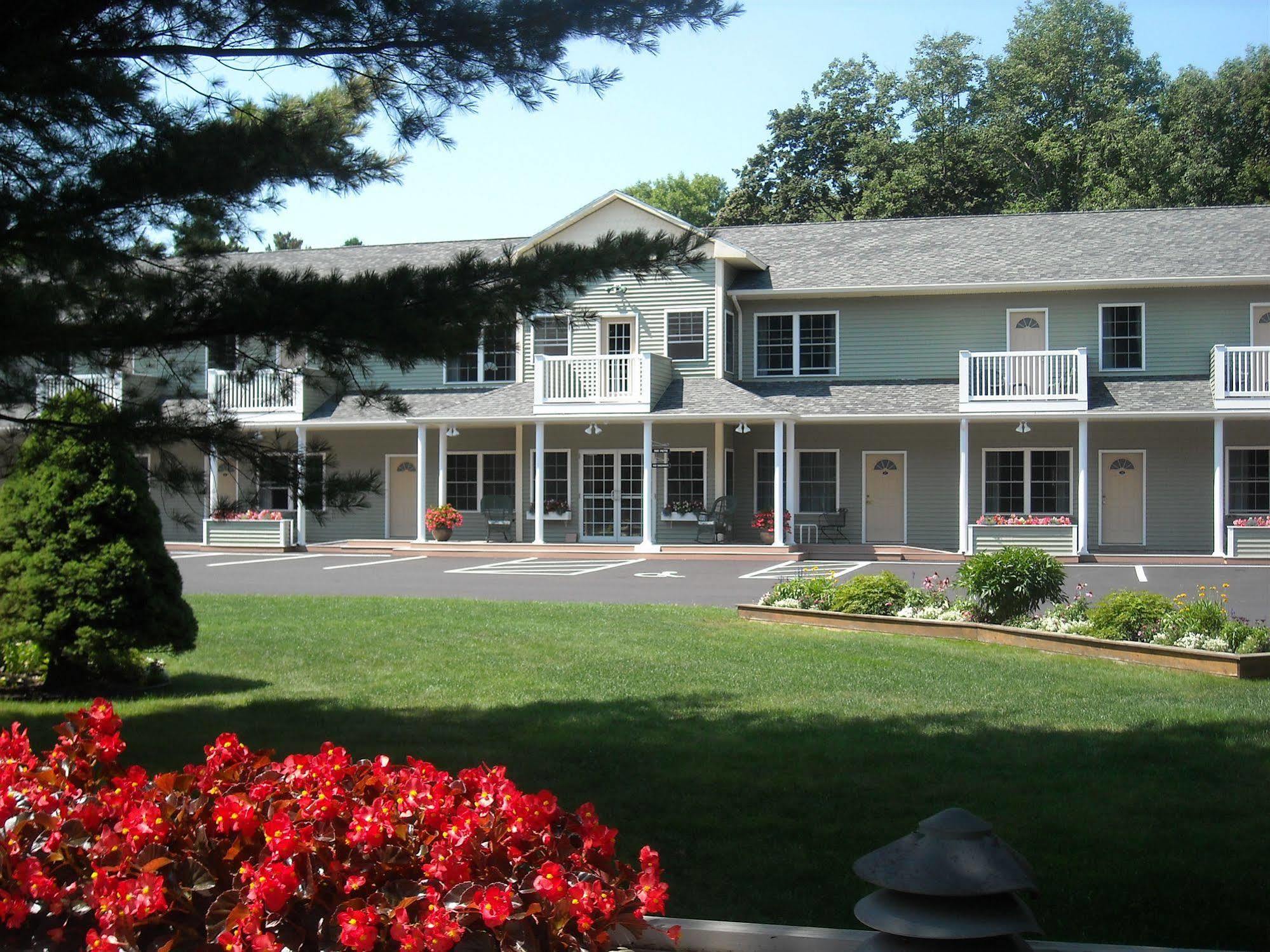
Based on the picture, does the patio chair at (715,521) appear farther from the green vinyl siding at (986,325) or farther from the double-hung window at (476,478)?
the double-hung window at (476,478)

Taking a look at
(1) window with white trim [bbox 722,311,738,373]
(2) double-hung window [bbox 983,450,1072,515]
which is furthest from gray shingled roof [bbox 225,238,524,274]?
(2) double-hung window [bbox 983,450,1072,515]

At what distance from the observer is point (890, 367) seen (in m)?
27.8

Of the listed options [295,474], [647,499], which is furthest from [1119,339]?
[295,474]

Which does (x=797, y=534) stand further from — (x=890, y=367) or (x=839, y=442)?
(x=890, y=367)

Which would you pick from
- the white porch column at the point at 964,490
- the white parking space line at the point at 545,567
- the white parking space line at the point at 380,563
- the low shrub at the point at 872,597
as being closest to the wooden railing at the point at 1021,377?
the white porch column at the point at 964,490

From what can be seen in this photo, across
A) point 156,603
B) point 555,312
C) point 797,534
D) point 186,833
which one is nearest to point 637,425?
point 797,534

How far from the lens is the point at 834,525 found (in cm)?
2702

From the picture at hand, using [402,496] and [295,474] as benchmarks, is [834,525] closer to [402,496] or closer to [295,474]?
[402,496]

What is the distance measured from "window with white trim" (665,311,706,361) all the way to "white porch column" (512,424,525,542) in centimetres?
397

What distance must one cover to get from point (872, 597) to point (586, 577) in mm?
7715

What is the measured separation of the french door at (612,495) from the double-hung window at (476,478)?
1.81 meters

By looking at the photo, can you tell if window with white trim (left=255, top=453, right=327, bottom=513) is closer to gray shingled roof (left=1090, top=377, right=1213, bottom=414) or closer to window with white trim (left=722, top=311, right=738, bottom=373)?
gray shingled roof (left=1090, top=377, right=1213, bottom=414)

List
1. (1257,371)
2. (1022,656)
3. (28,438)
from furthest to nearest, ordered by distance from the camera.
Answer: (1257,371) → (1022,656) → (28,438)

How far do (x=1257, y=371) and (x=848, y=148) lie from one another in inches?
952
